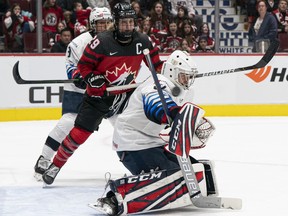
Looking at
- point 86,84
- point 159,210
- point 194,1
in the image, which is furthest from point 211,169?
point 194,1

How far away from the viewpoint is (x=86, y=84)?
5.47 meters

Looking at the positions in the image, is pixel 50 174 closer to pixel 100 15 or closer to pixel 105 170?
pixel 105 170

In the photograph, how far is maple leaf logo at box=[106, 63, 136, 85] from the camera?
17.7ft

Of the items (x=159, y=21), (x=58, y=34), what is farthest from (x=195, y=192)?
(x=159, y=21)

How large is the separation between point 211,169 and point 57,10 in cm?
536

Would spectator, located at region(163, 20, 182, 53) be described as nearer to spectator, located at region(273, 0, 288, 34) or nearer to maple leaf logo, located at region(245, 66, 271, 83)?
maple leaf logo, located at region(245, 66, 271, 83)

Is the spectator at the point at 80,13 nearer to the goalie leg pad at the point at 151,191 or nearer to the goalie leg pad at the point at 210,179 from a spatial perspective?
the goalie leg pad at the point at 210,179

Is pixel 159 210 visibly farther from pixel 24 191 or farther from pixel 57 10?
pixel 57 10

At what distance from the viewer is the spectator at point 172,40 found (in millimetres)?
9734

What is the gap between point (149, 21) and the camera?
9797 mm

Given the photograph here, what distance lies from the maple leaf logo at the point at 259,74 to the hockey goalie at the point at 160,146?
5170mm

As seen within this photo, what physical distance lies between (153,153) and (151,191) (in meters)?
0.23

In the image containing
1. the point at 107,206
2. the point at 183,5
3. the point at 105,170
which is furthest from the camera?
the point at 183,5

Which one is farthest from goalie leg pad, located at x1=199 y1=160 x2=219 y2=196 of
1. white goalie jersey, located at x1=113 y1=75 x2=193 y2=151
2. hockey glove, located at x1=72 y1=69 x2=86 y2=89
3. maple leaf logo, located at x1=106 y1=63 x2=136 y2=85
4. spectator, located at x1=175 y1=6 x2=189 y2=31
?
spectator, located at x1=175 y1=6 x2=189 y2=31
